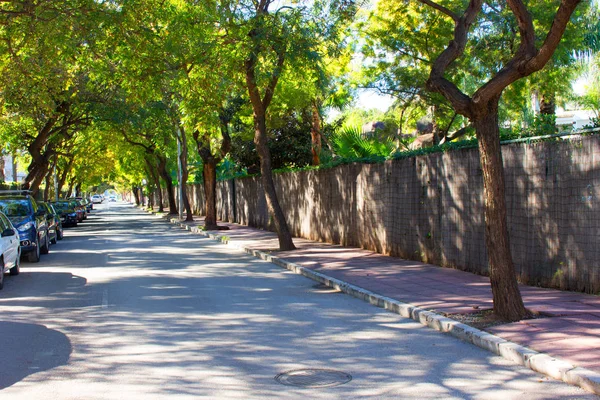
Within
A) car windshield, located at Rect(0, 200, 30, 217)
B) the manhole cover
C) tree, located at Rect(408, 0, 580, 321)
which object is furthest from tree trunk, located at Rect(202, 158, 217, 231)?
the manhole cover

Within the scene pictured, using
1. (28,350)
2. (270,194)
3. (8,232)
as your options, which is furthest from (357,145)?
(28,350)

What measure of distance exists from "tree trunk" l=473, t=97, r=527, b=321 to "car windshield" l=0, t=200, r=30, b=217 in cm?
1393

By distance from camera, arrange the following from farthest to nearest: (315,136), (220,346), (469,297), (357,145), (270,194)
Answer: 1. (315,136)
2. (357,145)
3. (270,194)
4. (469,297)
5. (220,346)

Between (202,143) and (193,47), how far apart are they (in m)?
13.5

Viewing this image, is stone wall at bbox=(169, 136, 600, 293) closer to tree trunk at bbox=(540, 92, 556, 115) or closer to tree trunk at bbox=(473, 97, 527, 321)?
tree trunk at bbox=(473, 97, 527, 321)

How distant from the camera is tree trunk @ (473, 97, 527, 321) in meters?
7.86

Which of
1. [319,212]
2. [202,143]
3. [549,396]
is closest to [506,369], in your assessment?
[549,396]

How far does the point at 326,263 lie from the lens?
49.8 feet

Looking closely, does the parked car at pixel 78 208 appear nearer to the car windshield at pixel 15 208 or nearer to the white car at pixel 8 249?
the car windshield at pixel 15 208

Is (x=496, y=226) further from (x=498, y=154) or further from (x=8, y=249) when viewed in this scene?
(x=8, y=249)

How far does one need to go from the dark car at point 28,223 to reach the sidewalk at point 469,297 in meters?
6.46

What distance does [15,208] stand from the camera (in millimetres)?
18172

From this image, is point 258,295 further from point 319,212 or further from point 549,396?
point 319,212

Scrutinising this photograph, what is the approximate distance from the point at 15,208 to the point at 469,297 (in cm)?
1369
